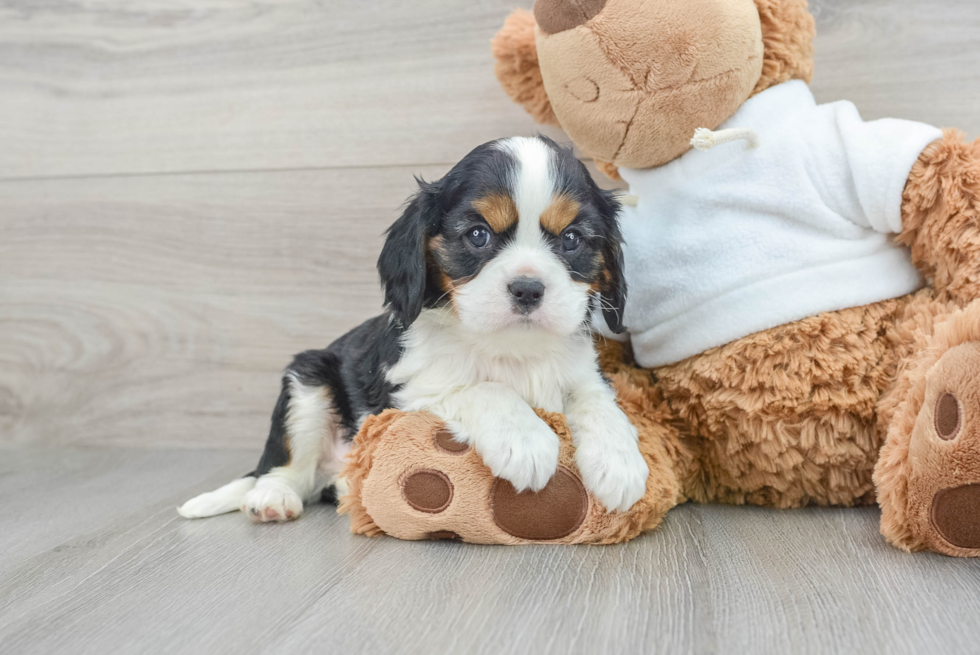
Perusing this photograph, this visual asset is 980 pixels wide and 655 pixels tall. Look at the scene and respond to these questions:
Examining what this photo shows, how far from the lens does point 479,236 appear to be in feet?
4.99

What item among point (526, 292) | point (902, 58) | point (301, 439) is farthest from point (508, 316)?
point (902, 58)

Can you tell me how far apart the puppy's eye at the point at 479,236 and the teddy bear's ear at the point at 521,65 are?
55 centimetres

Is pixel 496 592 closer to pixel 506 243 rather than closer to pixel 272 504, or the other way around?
pixel 506 243

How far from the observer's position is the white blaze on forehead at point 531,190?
58.7 inches

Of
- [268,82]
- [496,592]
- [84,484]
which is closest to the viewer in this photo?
[496,592]

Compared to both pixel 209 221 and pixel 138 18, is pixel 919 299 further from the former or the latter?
pixel 138 18

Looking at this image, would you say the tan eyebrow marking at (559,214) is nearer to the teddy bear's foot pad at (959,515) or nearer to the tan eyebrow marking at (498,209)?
the tan eyebrow marking at (498,209)

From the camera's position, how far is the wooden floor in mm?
1637

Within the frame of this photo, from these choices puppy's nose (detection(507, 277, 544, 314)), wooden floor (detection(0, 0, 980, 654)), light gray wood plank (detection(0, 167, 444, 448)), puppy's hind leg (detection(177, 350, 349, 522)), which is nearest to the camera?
puppy's nose (detection(507, 277, 544, 314))

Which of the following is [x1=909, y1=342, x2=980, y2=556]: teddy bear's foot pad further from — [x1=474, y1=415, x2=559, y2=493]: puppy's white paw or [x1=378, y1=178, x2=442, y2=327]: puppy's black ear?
[x1=378, y1=178, x2=442, y2=327]: puppy's black ear

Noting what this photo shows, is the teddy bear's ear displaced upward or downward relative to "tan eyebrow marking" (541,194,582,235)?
upward

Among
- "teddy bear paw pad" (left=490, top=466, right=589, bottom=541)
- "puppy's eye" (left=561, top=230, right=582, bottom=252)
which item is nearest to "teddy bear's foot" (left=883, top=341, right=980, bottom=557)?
"teddy bear paw pad" (left=490, top=466, right=589, bottom=541)

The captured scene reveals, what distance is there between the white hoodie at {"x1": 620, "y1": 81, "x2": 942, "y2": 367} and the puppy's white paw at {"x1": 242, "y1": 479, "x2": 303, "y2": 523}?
37.6 inches

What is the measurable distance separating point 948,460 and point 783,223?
Result: 0.60 metres
